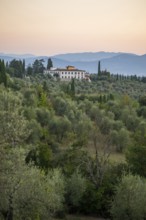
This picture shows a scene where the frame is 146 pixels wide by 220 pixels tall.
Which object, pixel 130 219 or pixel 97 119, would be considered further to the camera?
pixel 97 119

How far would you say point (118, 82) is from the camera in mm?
109188

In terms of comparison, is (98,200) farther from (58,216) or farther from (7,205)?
(7,205)

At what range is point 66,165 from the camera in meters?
31.3

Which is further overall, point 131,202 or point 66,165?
point 66,165

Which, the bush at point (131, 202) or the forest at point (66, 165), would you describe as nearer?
the forest at point (66, 165)

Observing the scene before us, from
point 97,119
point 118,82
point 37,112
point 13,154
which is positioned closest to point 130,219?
point 13,154

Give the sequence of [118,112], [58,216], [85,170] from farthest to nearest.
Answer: [118,112] → [85,170] → [58,216]

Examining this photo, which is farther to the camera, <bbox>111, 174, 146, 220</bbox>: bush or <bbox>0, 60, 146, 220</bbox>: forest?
<bbox>111, 174, 146, 220</bbox>: bush

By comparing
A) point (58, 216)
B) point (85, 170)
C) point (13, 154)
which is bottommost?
point (58, 216)

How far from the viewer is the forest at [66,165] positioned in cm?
1761

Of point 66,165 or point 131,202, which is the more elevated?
point 131,202

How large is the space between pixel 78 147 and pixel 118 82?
76.4m

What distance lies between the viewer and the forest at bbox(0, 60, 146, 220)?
17609 millimetres

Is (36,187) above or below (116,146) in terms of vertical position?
above
